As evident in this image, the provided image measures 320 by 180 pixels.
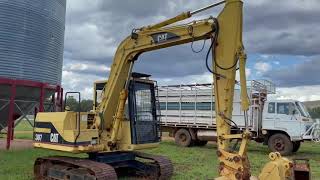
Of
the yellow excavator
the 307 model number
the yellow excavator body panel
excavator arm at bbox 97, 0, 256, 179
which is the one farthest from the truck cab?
the 307 model number

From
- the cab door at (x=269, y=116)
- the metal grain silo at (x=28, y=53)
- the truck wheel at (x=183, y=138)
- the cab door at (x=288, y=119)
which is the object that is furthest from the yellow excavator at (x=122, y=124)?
the truck wheel at (x=183, y=138)

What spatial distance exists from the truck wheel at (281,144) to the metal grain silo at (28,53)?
31.7 ft

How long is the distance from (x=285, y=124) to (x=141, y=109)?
33.8 feet

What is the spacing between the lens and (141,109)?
11.6 m

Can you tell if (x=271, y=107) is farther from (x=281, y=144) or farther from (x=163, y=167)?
(x=163, y=167)

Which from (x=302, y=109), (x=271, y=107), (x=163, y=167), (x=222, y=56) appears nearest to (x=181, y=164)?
(x=163, y=167)

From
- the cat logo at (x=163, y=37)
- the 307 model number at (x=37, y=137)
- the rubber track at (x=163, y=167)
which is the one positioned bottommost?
the rubber track at (x=163, y=167)

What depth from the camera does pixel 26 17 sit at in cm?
1573

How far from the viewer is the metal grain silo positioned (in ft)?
50.6

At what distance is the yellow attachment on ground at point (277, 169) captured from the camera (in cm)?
816

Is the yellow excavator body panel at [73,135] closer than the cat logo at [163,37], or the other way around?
the cat logo at [163,37]

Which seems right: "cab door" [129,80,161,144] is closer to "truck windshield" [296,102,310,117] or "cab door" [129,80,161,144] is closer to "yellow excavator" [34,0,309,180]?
"yellow excavator" [34,0,309,180]

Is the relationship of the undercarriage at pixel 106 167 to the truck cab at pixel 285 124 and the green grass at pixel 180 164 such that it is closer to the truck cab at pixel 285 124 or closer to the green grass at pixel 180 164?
the green grass at pixel 180 164

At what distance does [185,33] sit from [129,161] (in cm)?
417
